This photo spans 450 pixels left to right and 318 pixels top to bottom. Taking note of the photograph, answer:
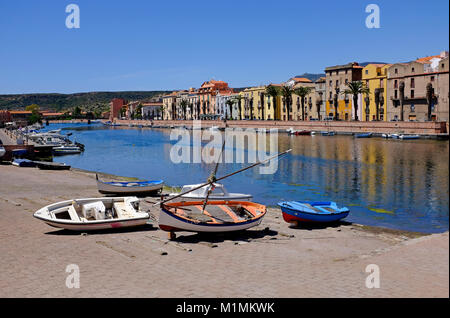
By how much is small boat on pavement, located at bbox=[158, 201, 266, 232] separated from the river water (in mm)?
7876

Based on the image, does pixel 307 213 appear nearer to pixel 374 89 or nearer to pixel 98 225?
pixel 98 225

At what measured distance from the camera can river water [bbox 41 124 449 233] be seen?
96.1 ft

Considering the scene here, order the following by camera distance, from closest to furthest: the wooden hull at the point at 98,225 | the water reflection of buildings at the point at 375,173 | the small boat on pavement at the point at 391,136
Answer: the wooden hull at the point at 98,225 < the water reflection of buildings at the point at 375,173 < the small boat on pavement at the point at 391,136

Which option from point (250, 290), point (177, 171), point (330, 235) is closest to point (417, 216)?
point (330, 235)

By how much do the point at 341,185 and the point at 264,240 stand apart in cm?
2390

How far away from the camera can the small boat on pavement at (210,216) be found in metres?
19.4

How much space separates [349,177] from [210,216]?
29.4 metres

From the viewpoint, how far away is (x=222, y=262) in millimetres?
15812

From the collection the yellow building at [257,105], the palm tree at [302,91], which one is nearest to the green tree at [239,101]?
the yellow building at [257,105]

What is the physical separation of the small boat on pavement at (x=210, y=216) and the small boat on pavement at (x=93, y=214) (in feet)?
6.81

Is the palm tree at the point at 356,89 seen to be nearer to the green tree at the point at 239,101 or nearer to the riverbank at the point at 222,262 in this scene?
the green tree at the point at 239,101

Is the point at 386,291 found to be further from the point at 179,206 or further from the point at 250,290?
the point at 179,206

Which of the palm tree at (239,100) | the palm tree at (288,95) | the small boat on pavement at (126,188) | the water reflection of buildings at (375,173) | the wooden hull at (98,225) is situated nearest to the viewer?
the wooden hull at (98,225)

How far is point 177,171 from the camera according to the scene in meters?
57.7
